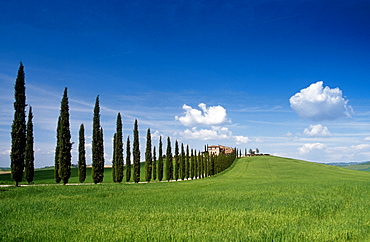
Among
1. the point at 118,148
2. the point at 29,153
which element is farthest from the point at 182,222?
the point at 29,153

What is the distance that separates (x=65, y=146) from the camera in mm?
37906

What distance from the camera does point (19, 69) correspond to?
31844 millimetres

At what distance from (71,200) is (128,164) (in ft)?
111

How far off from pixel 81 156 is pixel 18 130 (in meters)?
13.9

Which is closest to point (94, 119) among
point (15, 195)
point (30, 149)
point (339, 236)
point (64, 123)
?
point (64, 123)

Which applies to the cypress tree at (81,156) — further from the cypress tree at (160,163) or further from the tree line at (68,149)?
the cypress tree at (160,163)

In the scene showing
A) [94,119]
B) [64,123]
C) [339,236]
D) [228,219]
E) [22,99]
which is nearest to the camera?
[339,236]

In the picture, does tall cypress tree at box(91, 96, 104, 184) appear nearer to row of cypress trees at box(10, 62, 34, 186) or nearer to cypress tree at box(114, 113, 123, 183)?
cypress tree at box(114, 113, 123, 183)

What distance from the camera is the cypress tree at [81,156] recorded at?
141 feet

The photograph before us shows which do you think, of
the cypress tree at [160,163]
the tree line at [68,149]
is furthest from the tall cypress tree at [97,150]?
the cypress tree at [160,163]

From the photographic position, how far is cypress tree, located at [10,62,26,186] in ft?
103

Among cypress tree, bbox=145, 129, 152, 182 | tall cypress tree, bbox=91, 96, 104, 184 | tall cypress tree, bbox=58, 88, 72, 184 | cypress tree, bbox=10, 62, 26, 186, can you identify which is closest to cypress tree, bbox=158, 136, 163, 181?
cypress tree, bbox=145, 129, 152, 182

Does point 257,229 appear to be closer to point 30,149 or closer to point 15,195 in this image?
point 15,195

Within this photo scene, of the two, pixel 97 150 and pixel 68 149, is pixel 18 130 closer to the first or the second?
pixel 68 149
